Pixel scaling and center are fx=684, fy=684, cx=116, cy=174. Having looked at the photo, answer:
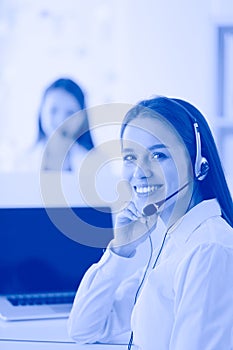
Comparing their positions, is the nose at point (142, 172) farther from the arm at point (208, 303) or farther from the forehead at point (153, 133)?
the arm at point (208, 303)

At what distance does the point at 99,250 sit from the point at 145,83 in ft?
4.14

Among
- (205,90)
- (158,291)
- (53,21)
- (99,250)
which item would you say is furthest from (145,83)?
(158,291)

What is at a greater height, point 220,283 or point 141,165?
point 141,165

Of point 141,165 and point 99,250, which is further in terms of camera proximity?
point 99,250

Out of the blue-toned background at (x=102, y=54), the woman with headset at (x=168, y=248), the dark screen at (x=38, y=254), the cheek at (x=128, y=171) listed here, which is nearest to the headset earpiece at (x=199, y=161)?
the woman with headset at (x=168, y=248)

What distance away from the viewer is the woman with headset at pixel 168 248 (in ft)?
3.08

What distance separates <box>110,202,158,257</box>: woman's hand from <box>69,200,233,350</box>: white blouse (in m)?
0.02

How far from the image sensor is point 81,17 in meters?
2.73

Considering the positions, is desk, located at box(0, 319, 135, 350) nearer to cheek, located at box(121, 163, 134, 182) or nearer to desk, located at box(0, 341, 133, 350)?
desk, located at box(0, 341, 133, 350)

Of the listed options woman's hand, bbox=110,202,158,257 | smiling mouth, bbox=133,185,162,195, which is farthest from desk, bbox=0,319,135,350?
smiling mouth, bbox=133,185,162,195

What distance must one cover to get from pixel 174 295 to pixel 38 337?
14.2 inches

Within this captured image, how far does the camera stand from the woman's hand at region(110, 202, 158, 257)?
3.99 feet

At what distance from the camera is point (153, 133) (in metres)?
1.08

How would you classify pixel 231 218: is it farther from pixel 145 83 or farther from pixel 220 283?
pixel 145 83
